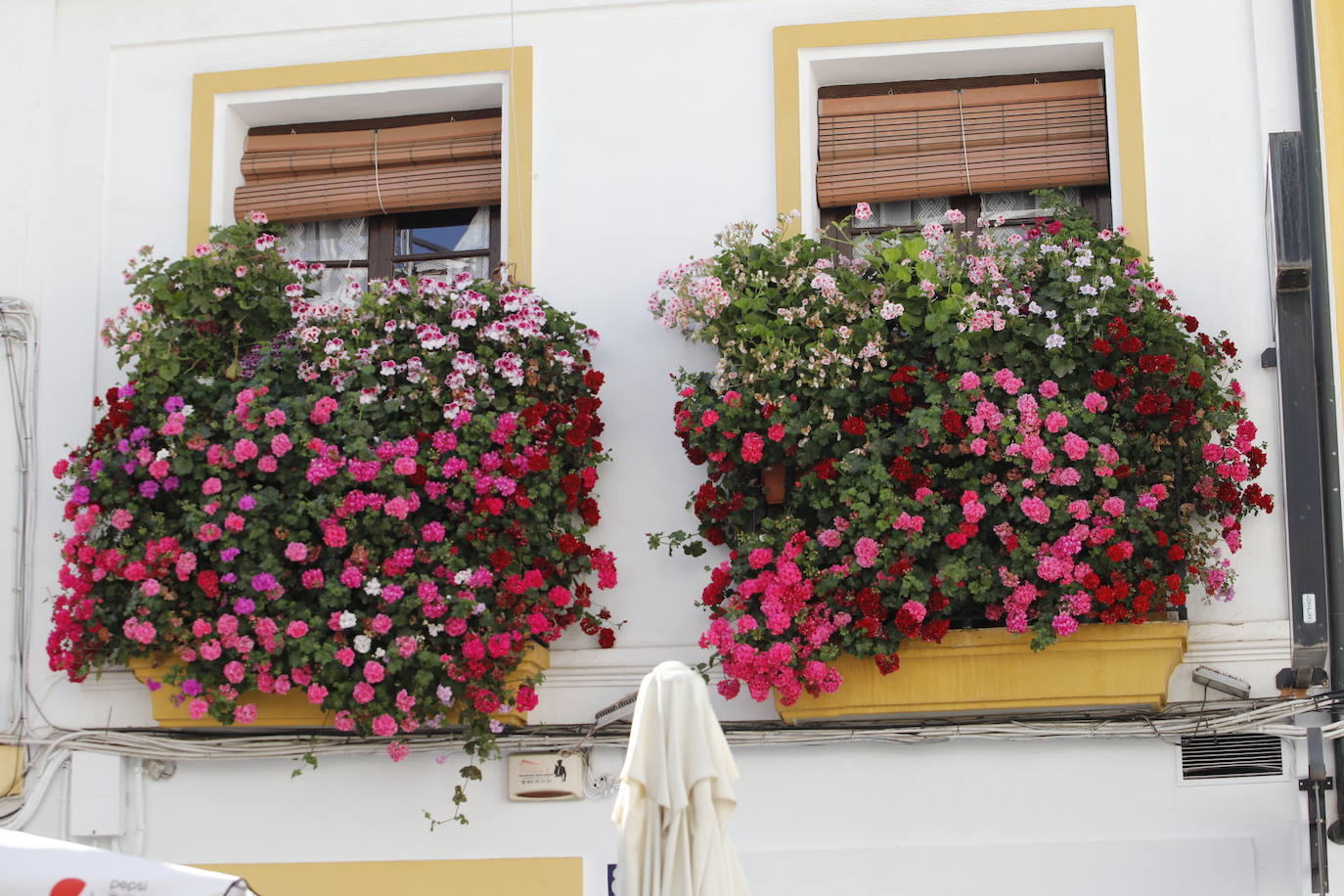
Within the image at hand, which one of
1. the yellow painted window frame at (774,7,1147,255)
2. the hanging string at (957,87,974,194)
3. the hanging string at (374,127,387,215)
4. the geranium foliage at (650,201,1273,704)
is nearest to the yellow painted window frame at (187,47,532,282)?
the hanging string at (374,127,387,215)

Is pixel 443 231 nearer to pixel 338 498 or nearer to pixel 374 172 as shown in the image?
pixel 374 172

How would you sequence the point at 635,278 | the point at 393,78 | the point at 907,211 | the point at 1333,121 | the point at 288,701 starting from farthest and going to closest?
the point at 393,78 < the point at 907,211 < the point at 635,278 < the point at 1333,121 < the point at 288,701

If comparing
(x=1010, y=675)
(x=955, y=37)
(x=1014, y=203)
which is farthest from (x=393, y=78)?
(x=1010, y=675)

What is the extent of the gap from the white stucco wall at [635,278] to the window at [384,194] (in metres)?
0.36

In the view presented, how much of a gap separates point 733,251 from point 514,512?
1.32 m

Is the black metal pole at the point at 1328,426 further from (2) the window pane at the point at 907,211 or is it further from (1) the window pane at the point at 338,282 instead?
(1) the window pane at the point at 338,282

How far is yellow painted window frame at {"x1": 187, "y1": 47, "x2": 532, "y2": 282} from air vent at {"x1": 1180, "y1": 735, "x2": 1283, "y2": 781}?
326cm

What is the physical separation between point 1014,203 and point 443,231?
8.20ft

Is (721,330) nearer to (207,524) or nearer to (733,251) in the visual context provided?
(733,251)

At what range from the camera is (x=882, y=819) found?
704 cm

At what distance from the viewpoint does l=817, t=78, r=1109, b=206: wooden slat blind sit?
781cm

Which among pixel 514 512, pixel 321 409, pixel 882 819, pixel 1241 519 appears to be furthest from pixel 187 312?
pixel 1241 519

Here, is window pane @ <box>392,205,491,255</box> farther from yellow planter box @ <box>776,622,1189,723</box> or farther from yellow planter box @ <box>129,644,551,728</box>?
yellow planter box @ <box>776,622,1189,723</box>

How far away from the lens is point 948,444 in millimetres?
6820
